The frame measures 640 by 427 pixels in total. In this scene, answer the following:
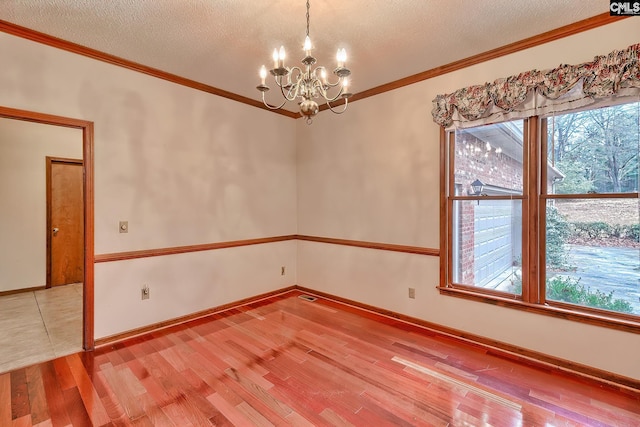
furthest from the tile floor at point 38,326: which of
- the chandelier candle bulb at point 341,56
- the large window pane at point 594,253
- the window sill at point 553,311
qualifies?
the large window pane at point 594,253

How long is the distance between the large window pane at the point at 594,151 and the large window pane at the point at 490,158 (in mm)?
240

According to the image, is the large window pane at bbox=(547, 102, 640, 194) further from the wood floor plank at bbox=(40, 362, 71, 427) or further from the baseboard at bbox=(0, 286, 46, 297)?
the baseboard at bbox=(0, 286, 46, 297)

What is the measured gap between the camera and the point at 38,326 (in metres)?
3.30

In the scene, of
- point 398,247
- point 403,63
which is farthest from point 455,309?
point 403,63

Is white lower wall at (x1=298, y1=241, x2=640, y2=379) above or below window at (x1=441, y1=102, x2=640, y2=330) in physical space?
below

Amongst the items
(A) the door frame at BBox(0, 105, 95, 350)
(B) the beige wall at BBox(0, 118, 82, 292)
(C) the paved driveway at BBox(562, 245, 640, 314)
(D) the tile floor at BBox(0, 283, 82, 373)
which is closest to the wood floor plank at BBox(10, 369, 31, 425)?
(D) the tile floor at BBox(0, 283, 82, 373)

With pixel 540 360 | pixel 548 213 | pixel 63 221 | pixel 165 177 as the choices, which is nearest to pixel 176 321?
pixel 165 177

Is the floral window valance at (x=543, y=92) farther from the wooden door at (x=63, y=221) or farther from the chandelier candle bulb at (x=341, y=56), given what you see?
the wooden door at (x=63, y=221)

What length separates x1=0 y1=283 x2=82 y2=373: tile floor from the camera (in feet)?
Result: 8.82

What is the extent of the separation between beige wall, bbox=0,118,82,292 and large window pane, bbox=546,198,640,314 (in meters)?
6.54

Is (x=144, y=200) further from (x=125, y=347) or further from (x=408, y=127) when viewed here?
(x=408, y=127)

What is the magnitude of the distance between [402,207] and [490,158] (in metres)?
0.98

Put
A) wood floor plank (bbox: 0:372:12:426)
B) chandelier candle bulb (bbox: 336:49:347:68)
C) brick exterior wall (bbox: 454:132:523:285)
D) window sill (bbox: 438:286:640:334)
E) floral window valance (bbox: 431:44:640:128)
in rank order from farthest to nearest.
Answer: brick exterior wall (bbox: 454:132:523:285), window sill (bbox: 438:286:640:334), floral window valance (bbox: 431:44:640:128), wood floor plank (bbox: 0:372:12:426), chandelier candle bulb (bbox: 336:49:347:68)

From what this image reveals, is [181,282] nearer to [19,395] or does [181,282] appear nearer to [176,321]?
[176,321]
